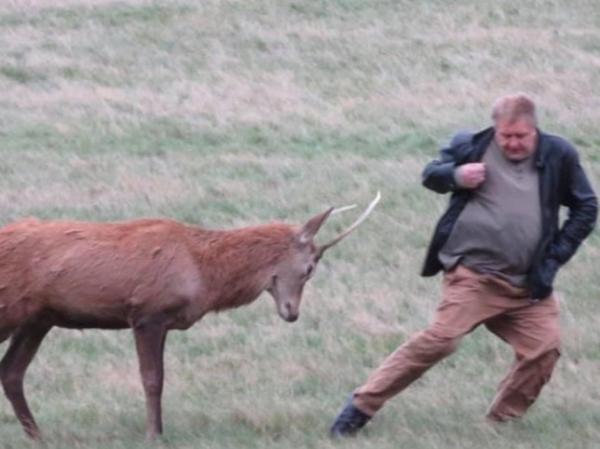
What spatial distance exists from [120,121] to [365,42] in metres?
6.74

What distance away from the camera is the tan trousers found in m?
8.02

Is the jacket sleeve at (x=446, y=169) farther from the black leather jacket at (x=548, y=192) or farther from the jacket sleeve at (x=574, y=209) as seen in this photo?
the jacket sleeve at (x=574, y=209)

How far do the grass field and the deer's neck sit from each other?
64cm

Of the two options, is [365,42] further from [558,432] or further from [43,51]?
[558,432]

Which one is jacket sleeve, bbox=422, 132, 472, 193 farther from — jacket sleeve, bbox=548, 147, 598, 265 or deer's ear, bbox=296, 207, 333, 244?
deer's ear, bbox=296, 207, 333, 244

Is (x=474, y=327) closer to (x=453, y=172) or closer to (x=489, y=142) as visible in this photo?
(x=453, y=172)

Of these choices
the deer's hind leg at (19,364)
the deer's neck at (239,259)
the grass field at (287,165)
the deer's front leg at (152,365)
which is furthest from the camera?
the grass field at (287,165)

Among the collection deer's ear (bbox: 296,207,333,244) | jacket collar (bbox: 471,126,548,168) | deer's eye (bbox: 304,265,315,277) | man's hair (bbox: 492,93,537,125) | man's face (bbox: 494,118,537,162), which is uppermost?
man's hair (bbox: 492,93,537,125)

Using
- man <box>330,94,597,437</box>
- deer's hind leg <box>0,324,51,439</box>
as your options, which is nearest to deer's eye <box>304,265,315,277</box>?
man <box>330,94,597,437</box>

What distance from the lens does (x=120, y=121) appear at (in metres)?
19.3

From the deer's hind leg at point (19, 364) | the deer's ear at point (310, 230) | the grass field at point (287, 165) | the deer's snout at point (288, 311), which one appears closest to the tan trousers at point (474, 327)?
the grass field at point (287, 165)

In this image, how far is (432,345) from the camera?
8008mm

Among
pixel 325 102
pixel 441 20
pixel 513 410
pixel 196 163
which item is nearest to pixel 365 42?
pixel 441 20

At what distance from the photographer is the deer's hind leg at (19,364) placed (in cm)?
844
